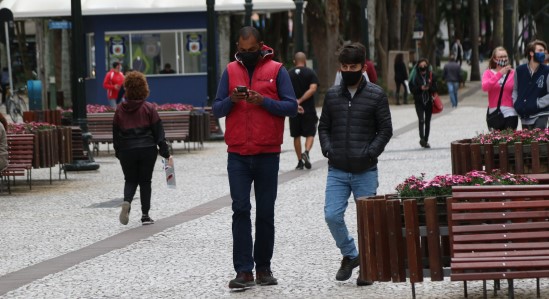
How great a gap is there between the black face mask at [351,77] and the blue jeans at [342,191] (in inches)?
23.4

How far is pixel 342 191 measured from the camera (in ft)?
32.0

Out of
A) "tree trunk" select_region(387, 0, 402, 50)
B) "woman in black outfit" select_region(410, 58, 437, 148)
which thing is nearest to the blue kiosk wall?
"tree trunk" select_region(387, 0, 402, 50)

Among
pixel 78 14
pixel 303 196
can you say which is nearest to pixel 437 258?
pixel 303 196

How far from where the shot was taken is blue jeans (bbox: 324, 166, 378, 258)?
9.70 metres

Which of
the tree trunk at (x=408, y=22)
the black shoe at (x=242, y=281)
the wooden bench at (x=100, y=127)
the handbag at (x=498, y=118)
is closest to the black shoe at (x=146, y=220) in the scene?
the handbag at (x=498, y=118)

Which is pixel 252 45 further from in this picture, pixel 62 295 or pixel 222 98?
pixel 62 295

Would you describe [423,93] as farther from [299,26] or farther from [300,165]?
[299,26]

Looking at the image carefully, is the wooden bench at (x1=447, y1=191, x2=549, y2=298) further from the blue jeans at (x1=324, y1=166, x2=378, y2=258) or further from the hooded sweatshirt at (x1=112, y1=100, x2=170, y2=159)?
the hooded sweatshirt at (x1=112, y1=100, x2=170, y2=159)

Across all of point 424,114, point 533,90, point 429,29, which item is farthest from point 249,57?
point 429,29

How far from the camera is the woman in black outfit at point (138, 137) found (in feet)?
46.7

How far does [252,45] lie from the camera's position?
969cm

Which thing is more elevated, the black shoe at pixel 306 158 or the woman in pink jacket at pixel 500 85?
the woman in pink jacket at pixel 500 85

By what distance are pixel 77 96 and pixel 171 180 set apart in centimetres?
858

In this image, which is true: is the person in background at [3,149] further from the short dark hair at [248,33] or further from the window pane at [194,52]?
the window pane at [194,52]
